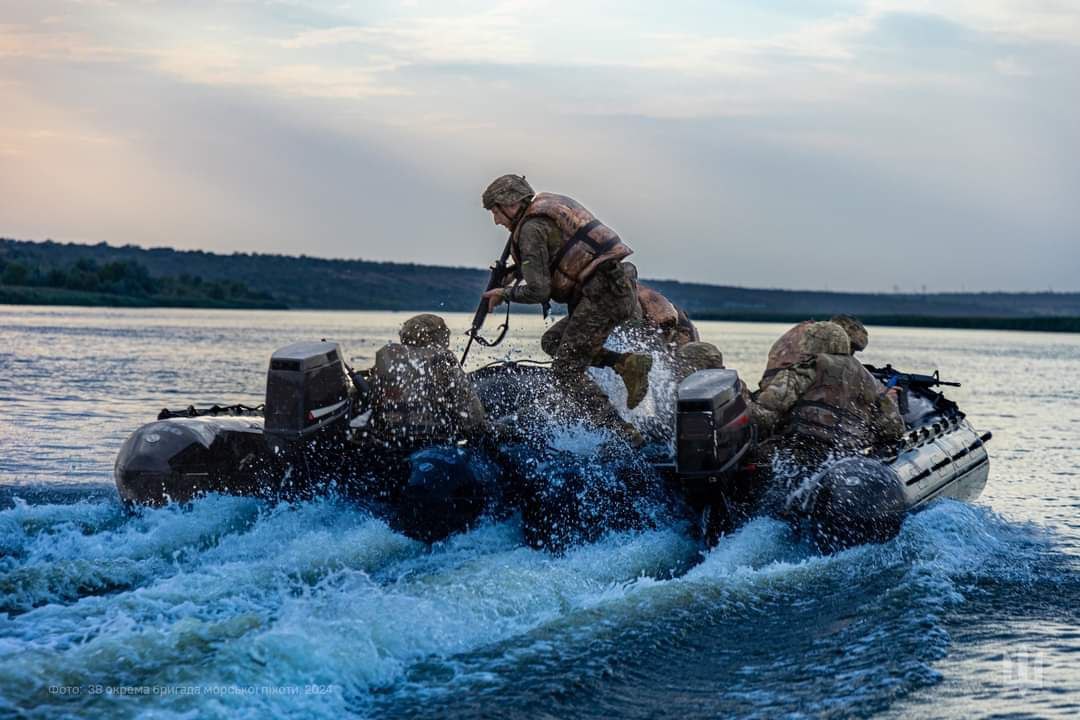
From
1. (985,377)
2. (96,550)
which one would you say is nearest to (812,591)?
(96,550)

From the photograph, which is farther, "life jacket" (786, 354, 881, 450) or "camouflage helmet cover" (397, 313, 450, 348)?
"life jacket" (786, 354, 881, 450)

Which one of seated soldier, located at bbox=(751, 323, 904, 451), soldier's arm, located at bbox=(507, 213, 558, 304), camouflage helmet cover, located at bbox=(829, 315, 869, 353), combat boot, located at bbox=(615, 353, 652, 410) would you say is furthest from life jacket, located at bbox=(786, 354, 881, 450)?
soldier's arm, located at bbox=(507, 213, 558, 304)

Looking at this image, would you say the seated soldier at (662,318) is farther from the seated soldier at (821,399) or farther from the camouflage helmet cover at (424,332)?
the camouflage helmet cover at (424,332)

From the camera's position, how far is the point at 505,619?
658cm

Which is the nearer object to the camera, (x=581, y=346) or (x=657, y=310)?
(x=581, y=346)

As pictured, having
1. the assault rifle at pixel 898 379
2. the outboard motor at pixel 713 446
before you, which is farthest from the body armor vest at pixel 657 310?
the assault rifle at pixel 898 379

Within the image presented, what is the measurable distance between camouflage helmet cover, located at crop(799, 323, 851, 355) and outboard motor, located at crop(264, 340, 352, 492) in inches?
146

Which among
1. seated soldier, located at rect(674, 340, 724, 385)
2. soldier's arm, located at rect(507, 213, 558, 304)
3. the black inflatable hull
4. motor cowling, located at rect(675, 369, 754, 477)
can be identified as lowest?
the black inflatable hull

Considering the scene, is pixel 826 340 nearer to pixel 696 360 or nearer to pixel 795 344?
pixel 795 344

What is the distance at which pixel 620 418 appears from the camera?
380 inches

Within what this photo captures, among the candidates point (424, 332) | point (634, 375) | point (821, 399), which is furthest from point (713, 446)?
point (424, 332)

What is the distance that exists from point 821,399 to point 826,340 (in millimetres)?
492

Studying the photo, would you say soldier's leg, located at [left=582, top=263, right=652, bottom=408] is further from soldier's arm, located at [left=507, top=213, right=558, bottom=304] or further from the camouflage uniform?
soldier's arm, located at [left=507, top=213, right=558, bottom=304]

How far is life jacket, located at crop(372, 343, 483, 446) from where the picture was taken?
8.72 metres
